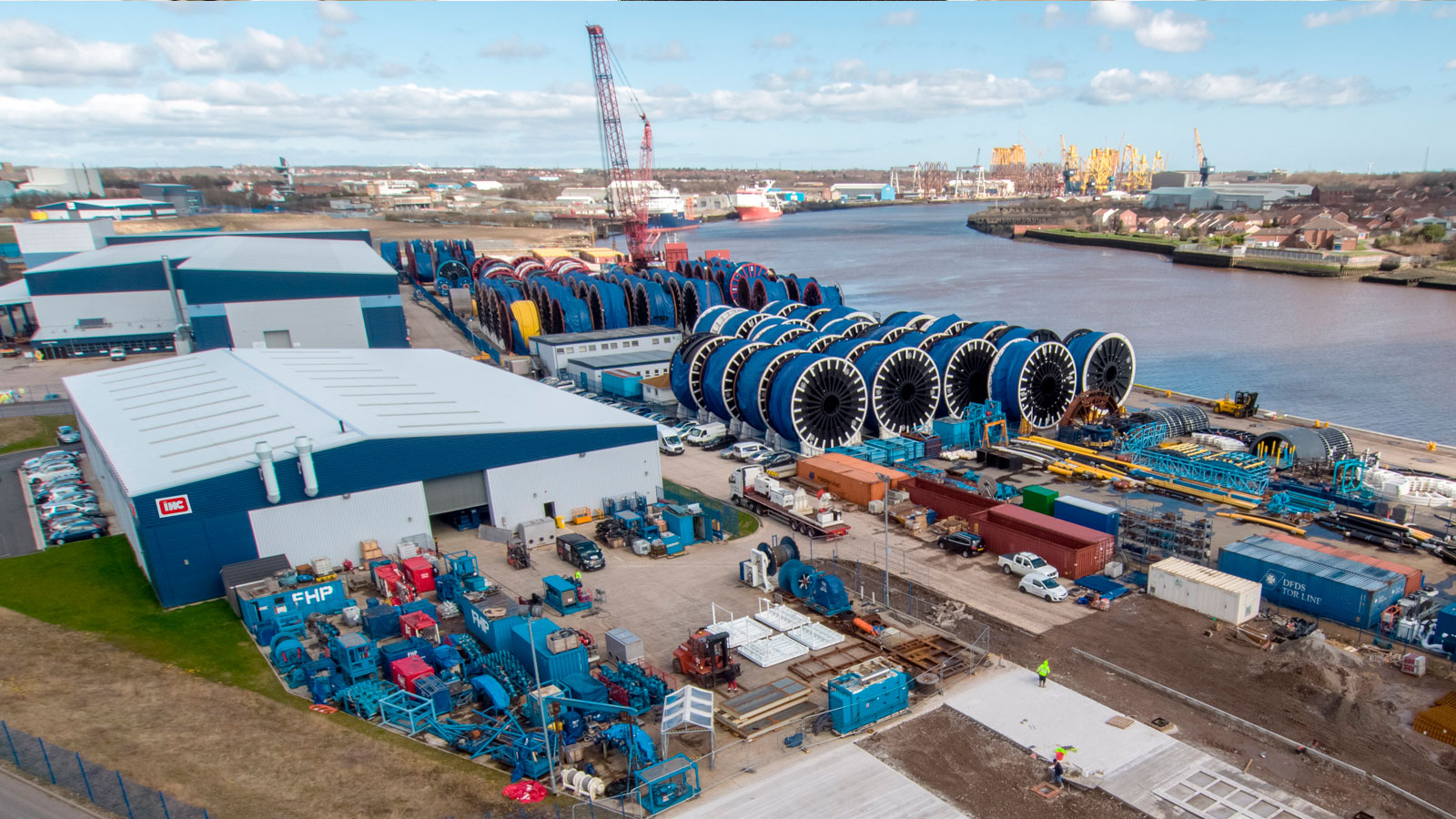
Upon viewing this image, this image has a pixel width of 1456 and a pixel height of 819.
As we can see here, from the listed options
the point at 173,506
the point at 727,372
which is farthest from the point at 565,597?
the point at 727,372

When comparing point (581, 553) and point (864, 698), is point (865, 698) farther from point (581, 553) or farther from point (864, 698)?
point (581, 553)

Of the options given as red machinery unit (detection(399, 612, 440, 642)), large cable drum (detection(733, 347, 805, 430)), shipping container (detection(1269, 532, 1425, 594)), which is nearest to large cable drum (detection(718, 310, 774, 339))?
large cable drum (detection(733, 347, 805, 430))

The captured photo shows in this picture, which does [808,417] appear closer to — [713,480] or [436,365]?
[713,480]

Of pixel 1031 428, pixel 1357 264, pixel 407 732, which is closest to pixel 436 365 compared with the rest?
pixel 407 732

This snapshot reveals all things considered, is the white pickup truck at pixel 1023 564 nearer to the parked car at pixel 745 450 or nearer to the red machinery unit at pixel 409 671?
the parked car at pixel 745 450

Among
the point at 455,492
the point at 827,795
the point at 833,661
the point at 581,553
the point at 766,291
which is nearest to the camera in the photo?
the point at 827,795

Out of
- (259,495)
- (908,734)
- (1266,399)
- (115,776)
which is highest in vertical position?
(259,495)

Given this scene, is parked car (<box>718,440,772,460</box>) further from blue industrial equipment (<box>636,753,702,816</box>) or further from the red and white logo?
blue industrial equipment (<box>636,753,702,816</box>)
